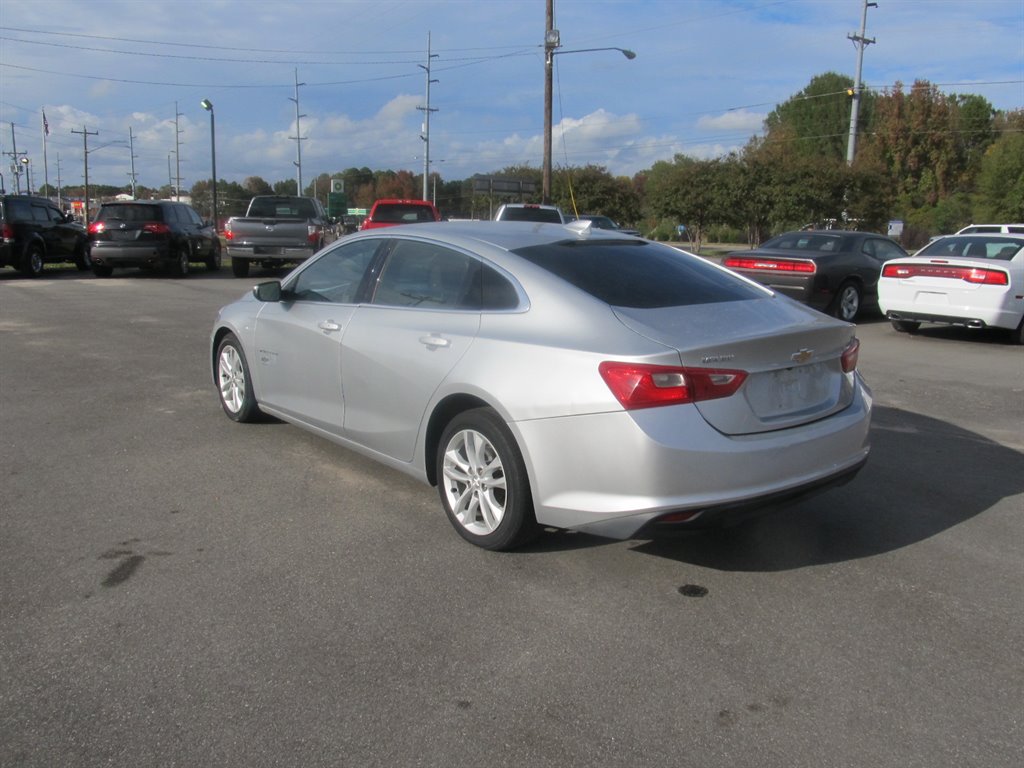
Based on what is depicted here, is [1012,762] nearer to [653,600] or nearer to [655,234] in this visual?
[653,600]

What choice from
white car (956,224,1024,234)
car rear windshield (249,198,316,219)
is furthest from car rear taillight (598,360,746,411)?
car rear windshield (249,198,316,219)

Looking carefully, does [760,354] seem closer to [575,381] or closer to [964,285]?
[575,381]

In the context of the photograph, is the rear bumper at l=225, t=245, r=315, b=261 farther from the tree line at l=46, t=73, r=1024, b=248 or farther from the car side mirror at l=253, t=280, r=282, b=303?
the car side mirror at l=253, t=280, r=282, b=303

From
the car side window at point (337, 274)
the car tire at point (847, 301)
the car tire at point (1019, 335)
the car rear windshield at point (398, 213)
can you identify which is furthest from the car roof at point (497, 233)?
the car rear windshield at point (398, 213)

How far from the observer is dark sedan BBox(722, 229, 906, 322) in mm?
13711

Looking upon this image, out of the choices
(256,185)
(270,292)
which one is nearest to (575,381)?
(270,292)

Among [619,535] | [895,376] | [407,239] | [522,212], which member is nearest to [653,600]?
[619,535]

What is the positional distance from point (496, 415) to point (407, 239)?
4.99ft

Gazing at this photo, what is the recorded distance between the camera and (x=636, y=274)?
464 cm

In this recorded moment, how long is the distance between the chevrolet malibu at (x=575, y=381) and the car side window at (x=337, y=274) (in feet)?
0.07

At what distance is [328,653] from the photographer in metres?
3.41

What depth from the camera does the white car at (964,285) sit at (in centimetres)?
1178

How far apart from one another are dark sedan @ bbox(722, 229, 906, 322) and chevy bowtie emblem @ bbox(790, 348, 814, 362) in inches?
390

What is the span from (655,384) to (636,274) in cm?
107
